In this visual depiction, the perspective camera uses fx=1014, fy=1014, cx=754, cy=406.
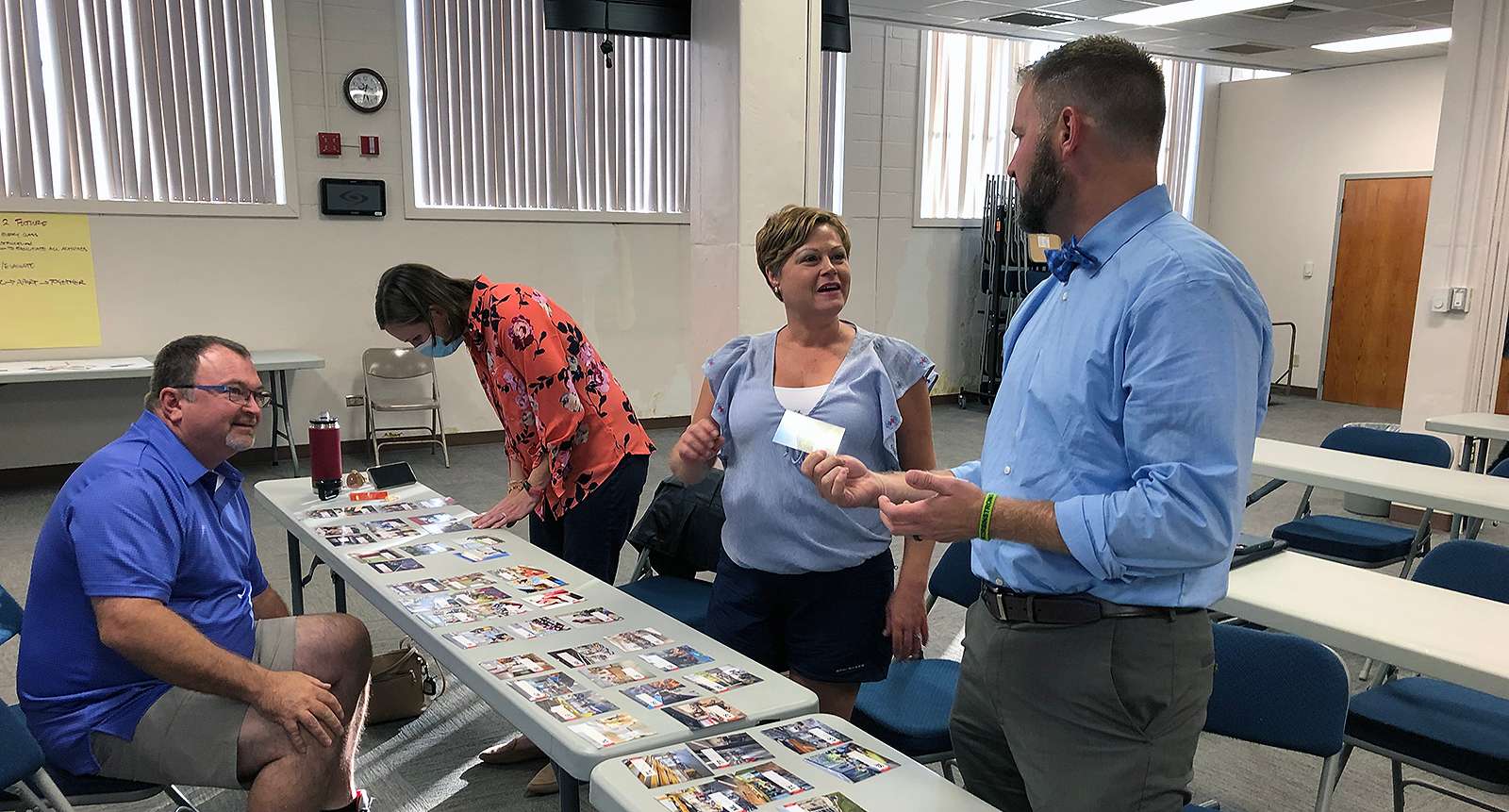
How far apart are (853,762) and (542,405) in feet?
4.77

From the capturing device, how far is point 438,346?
277cm

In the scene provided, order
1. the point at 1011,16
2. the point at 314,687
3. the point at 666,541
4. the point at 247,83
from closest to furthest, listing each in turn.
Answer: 1. the point at 314,687
2. the point at 666,541
3. the point at 247,83
4. the point at 1011,16

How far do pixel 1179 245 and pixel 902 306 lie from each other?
801 centimetres

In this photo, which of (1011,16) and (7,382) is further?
(1011,16)

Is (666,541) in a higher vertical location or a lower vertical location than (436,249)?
lower

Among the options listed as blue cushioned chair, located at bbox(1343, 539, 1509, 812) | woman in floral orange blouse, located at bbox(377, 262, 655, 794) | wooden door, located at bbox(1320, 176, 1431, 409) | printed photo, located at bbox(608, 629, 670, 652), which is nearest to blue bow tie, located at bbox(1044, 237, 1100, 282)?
printed photo, located at bbox(608, 629, 670, 652)

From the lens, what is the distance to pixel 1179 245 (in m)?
1.20

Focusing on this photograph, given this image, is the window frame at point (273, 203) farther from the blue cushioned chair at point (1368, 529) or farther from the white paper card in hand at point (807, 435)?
the blue cushioned chair at point (1368, 529)

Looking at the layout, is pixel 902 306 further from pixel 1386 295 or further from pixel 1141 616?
pixel 1141 616

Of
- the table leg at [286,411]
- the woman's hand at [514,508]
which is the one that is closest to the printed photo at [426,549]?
the woman's hand at [514,508]

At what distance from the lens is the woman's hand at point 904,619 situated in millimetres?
2055

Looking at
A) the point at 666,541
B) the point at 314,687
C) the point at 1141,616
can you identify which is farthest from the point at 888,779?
the point at 666,541

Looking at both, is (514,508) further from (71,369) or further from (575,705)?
(71,369)

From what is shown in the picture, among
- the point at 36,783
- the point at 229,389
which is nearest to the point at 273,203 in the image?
the point at 229,389
